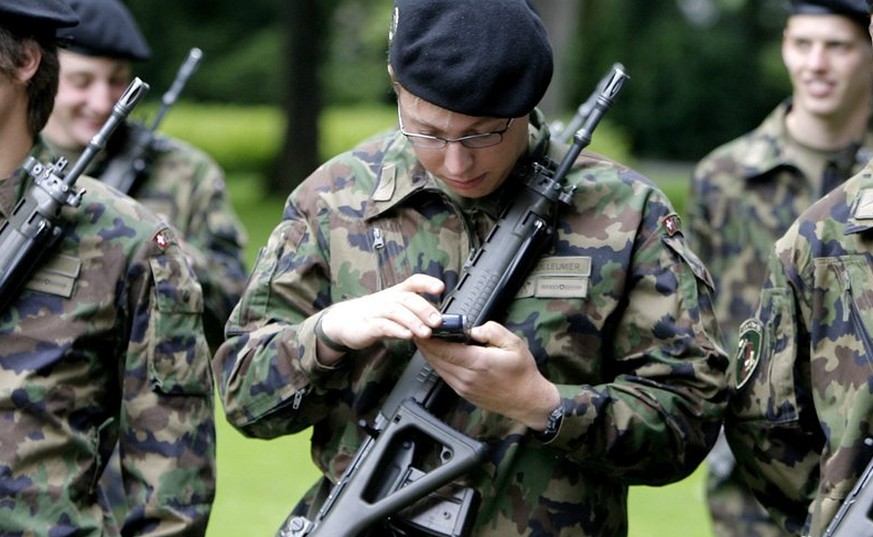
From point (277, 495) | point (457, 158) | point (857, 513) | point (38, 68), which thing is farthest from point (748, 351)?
point (277, 495)

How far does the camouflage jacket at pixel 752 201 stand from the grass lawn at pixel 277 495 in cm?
193

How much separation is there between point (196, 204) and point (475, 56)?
333 cm

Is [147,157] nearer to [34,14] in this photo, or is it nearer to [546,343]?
[34,14]

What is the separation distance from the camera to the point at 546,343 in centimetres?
360

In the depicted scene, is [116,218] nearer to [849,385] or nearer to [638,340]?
[638,340]

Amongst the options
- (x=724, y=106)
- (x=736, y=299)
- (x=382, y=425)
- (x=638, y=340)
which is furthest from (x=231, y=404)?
(x=724, y=106)

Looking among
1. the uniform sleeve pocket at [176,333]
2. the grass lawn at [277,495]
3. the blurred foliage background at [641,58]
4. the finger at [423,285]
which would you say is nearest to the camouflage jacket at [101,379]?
the uniform sleeve pocket at [176,333]

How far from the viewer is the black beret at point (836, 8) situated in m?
5.96

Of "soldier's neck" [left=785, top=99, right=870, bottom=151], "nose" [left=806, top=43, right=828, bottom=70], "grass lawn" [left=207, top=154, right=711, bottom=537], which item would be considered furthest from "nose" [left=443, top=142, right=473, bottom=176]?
"grass lawn" [left=207, top=154, right=711, bottom=537]

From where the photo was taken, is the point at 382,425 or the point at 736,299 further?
the point at 736,299

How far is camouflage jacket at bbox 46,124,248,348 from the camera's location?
649cm

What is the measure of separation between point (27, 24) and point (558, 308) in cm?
134

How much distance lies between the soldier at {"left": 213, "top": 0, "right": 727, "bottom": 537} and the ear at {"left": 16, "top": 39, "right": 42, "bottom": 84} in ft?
2.13

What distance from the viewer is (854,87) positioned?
20.5 feet
